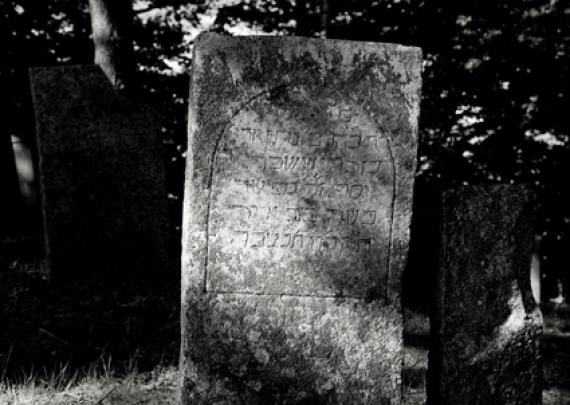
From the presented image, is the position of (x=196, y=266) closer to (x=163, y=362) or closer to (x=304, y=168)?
(x=304, y=168)

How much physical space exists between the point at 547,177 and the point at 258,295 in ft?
15.9

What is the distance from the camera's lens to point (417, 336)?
477 centimetres

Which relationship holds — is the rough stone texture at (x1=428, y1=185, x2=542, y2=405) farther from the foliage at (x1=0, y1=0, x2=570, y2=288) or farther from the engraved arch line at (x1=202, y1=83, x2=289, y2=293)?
the foliage at (x1=0, y1=0, x2=570, y2=288)

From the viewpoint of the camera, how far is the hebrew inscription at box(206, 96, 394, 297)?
2998 mm

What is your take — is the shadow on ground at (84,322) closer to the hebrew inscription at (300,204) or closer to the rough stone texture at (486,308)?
the hebrew inscription at (300,204)

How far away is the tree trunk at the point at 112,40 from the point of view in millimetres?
6316

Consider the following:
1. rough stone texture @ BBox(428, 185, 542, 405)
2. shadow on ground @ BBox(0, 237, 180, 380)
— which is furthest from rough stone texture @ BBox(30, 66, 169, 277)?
rough stone texture @ BBox(428, 185, 542, 405)

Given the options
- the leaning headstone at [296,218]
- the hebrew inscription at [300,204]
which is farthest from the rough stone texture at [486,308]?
the hebrew inscription at [300,204]

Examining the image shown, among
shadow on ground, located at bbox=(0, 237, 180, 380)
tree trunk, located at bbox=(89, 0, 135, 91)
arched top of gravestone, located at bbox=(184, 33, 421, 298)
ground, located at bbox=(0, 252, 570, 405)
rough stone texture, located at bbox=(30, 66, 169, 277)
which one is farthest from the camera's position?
tree trunk, located at bbox=(89, 0, 135, 91)

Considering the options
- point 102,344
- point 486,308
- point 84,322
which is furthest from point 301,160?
point 84,322

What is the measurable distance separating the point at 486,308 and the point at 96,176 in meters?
3.52

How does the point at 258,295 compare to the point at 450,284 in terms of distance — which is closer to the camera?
the point at 258,295

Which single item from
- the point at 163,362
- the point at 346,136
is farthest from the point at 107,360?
the point at 346,136

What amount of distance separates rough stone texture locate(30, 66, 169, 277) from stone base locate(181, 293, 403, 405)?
2.71 metres
